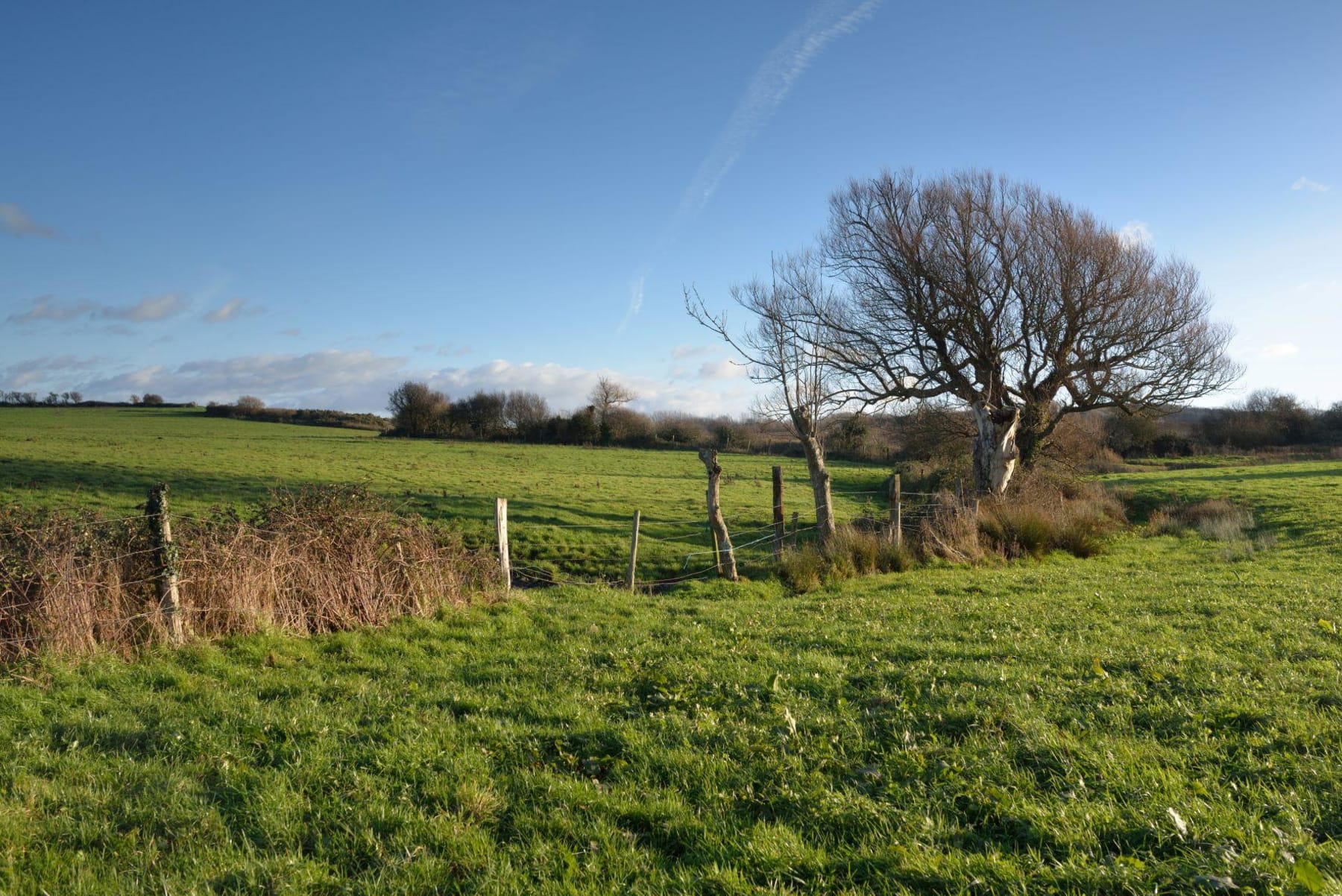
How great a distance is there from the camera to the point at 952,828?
4.42 metres

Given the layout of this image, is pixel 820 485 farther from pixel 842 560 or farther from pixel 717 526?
pixel 717 526

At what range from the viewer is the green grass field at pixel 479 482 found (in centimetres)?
2322

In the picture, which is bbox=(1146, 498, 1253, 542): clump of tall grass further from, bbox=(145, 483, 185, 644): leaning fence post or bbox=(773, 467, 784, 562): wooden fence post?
bbox=(145, 483, 185, 644): leaning fence post

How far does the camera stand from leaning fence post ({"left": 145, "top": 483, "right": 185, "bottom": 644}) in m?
8.93

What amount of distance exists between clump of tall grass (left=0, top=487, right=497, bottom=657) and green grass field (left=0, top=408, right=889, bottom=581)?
Result: 1.19m

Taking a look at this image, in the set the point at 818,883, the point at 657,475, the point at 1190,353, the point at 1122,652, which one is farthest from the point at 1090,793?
the point at 657,475

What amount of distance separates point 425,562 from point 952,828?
8996mm

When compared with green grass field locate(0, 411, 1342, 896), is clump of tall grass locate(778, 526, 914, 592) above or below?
below

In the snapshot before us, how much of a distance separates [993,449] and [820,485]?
30.5 feet

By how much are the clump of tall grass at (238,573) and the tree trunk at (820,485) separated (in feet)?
36.6

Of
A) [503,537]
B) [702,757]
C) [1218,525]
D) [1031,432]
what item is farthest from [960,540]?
[702,757]

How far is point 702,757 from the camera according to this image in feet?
18.2

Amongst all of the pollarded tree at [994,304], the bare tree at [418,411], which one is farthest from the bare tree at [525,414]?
the pollarded tree at [994,304]

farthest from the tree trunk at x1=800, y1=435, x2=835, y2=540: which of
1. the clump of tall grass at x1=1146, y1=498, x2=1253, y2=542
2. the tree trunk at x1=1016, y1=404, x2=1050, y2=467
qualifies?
the tree trunk at x1=1016, y1=404, x2=1050, y2=467
